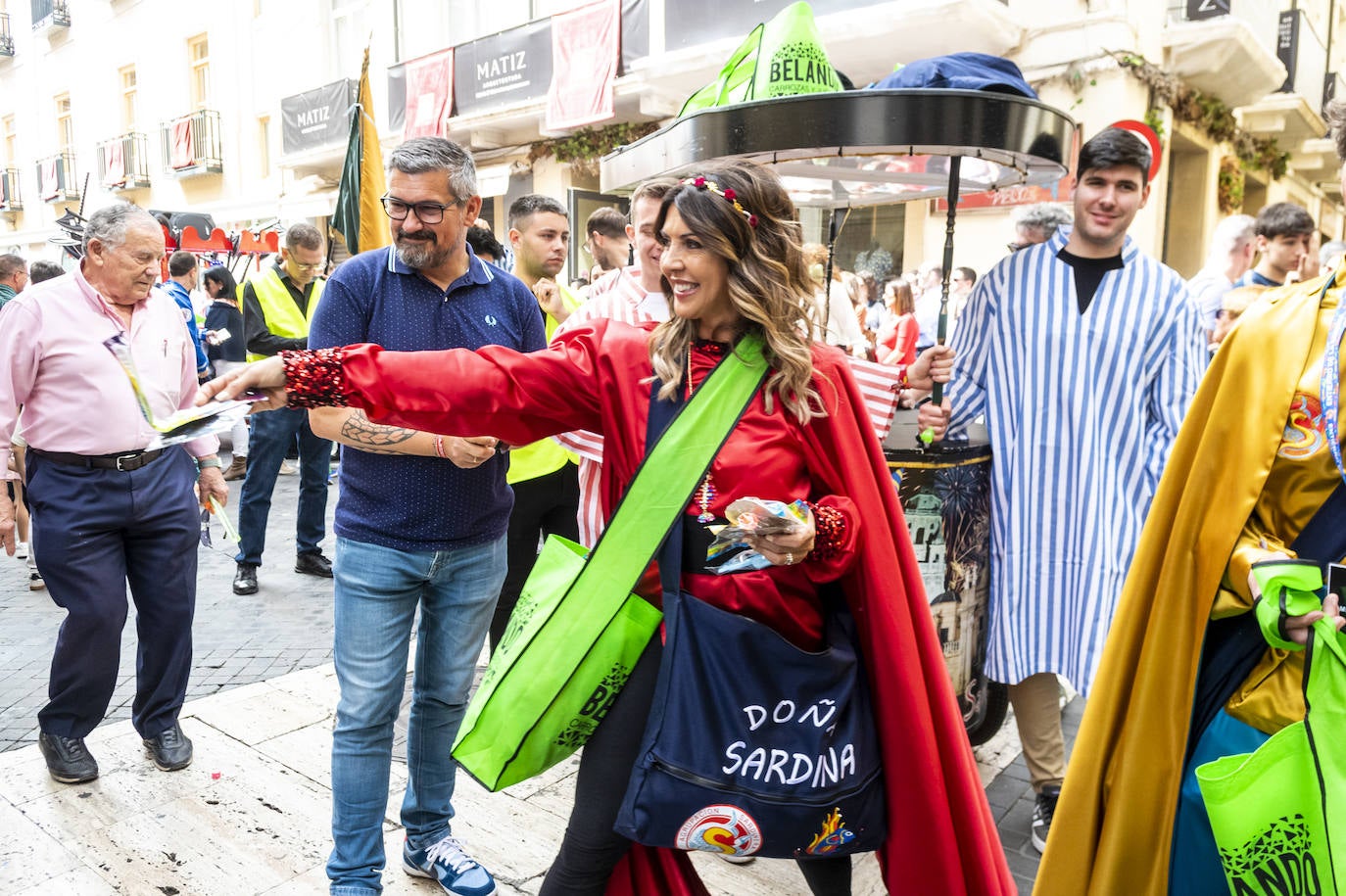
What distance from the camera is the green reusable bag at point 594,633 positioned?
6.54ft

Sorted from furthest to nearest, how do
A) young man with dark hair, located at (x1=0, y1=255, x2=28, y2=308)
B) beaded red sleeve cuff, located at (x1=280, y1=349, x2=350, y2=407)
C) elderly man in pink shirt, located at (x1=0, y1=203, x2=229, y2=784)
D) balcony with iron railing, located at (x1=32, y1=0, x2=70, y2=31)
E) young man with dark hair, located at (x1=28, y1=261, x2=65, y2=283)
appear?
1. balcony with iron railing, located at (x1=32, y1=0, x2=70, y2=31)
2. young man with dark hair, located at (x1=28, y1=261, x2=65, y2=283)
3. young man with dark hair, located at (x1=0, y1=255, x2=28, y2=308)
4. elderly man in pink shirt, located at (x1=0, y1=203, x2=229, y2=784)
5. beaded red sleeve cuff, located at (x1=280, y1=349, x2=350, y2=407)

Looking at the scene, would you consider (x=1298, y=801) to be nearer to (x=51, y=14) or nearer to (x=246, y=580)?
(x=246, y=580)

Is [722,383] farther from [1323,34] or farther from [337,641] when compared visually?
[1323,34]

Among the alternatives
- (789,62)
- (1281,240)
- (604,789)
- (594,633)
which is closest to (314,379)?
(594,633)

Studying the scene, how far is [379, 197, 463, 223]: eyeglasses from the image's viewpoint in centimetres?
266

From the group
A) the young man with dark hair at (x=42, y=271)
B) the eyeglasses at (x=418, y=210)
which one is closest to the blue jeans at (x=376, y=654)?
the eyeglasses at (x=418, y=210)

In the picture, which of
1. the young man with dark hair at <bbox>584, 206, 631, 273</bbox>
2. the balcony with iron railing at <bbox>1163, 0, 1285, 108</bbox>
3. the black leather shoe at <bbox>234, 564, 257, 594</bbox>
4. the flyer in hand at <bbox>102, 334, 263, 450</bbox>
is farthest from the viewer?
the balcony with iron railing at <bbox>1163, 0, 1285, 108</bbox>

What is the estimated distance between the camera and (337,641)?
8.90 feet

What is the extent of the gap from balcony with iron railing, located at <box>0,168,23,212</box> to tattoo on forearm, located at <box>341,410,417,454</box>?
115ft

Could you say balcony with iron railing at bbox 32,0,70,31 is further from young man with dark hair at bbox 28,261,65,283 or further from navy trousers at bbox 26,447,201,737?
navy trousers at bbox 26,447,201,737

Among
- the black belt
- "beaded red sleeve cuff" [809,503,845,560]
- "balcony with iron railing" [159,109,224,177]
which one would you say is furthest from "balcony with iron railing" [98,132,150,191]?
"beaded red sleeve cuff" [809,503,845,560]

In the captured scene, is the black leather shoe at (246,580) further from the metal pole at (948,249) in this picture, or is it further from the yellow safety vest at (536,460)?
the metal pole at (948,249)

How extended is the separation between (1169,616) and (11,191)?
122ft

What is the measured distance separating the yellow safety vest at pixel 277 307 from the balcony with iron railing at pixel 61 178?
25564mm
